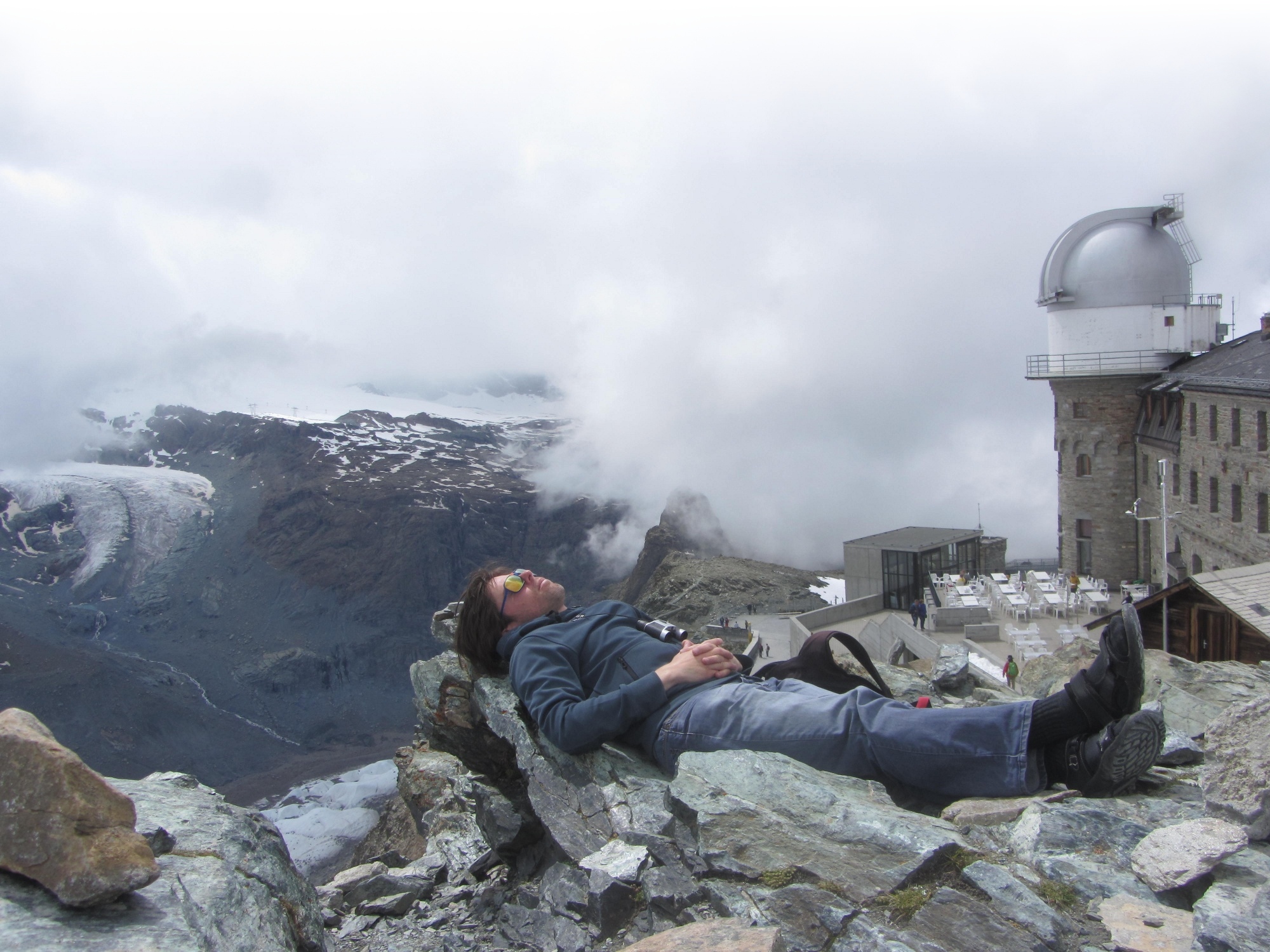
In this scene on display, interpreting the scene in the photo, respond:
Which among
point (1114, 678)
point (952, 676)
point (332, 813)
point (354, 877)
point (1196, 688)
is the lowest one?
point (332, 813)

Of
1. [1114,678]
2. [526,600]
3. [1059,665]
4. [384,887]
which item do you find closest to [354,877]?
[384,887]

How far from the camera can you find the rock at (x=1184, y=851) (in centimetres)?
278

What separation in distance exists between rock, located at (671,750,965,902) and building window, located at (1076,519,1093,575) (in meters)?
39.8

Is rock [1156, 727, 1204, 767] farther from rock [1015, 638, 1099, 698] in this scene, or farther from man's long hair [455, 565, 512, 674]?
rock [1015, 638, 1099, 698]

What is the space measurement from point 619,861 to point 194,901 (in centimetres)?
154

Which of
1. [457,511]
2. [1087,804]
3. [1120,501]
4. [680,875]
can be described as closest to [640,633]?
[680,875]

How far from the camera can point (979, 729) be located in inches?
138

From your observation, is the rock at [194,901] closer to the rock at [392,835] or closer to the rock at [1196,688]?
the rock at [1196,688]

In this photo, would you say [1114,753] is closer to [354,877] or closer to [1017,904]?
[1017,904]

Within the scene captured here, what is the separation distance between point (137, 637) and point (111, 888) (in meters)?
108

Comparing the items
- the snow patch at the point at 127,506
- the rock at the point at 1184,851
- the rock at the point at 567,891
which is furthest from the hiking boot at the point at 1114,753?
the snow patch at the point at 127,506

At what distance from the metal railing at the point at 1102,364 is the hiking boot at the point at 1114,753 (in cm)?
3877

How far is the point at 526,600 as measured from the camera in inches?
198

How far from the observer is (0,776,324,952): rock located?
2.32 meters
